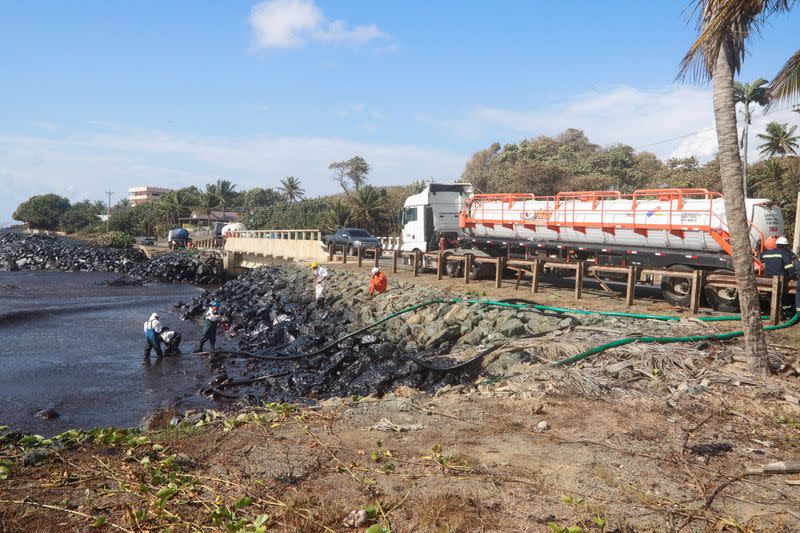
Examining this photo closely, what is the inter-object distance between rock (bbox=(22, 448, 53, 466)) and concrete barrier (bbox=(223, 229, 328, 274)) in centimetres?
2510

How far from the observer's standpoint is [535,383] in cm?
862

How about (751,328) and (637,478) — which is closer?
(637,478)

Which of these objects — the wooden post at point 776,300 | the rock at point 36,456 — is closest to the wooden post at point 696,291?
the wooden post at point 776,300

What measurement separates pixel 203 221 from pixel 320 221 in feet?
125

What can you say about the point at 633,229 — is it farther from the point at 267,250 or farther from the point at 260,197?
the point at 260,197

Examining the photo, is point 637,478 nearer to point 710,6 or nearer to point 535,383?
point 535,383

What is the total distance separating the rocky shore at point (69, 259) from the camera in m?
51.7

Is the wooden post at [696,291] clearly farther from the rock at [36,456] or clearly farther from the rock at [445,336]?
the rock at [36,456]

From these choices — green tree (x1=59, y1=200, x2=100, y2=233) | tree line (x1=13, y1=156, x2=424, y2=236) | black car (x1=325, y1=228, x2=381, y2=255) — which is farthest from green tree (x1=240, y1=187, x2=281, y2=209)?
black car (x1=325, y1=228, x2=381, y2=255)

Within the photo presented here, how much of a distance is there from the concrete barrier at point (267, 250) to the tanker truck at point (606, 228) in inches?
418

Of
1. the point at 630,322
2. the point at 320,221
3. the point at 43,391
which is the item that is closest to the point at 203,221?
the point at 320,221

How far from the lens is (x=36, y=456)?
595 cm

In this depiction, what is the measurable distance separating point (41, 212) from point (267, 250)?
81764mm

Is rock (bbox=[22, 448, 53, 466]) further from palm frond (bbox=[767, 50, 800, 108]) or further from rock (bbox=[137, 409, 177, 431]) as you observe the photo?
palm frond (bbox=[767, 50, 800, 108])
